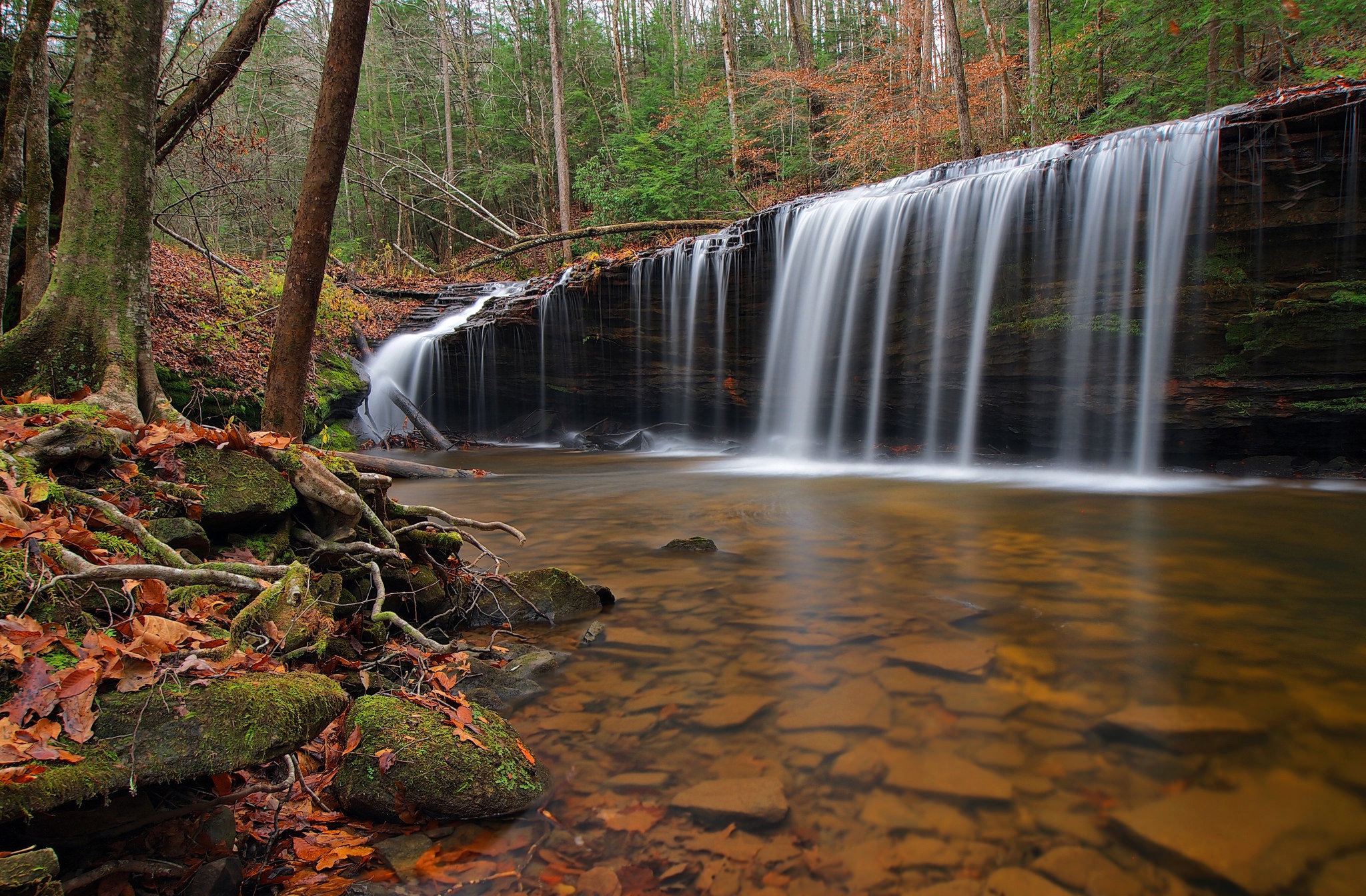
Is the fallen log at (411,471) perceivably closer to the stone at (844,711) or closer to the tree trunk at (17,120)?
the tree trunk at (17,120)

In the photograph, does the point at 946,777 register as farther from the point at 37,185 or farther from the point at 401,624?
the point at 37,185

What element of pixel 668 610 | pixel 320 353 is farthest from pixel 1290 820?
pixel 320 353

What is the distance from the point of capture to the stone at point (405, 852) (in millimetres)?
2037

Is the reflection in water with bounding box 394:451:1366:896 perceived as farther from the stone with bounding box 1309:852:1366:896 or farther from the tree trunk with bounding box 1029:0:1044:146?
the tree trunk with bounding box 1029:0:1044:146

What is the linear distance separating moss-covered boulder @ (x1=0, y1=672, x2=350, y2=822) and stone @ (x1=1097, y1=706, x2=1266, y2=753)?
2992mm

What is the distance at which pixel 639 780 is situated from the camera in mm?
2572

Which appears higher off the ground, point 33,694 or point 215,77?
point 215,77

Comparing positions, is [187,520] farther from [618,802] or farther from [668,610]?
[668,610]

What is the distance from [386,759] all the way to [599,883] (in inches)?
32.7

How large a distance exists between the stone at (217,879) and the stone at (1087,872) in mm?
2262

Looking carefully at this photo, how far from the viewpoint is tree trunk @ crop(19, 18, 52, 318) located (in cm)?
601

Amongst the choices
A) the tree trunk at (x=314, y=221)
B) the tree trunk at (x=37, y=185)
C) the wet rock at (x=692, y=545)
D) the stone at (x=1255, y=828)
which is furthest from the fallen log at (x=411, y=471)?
the stone at (x=1255, y=828)

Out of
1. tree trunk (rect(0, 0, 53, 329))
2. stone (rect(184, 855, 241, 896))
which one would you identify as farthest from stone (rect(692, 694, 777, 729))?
tree trunk (rect(0, 0, 53, 329))

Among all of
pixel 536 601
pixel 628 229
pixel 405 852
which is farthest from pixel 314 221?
pixel 628 229
